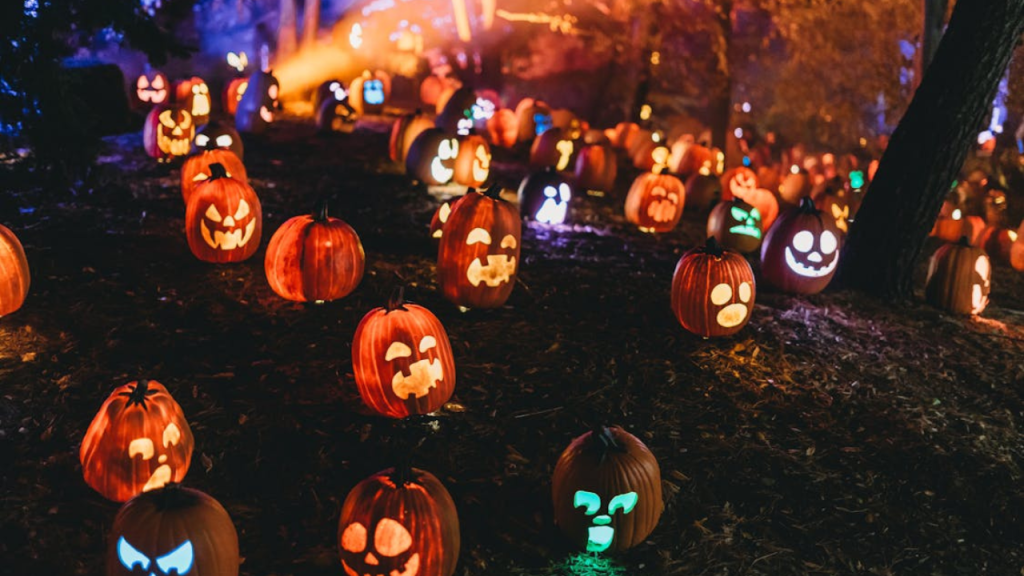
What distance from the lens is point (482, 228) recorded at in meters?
6.09

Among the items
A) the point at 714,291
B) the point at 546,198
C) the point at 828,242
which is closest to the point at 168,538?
the point at 714,291

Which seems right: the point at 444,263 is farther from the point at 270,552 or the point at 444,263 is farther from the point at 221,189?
the point at 270,552

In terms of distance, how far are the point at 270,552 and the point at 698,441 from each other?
263 cm

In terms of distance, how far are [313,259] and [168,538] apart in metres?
3.05

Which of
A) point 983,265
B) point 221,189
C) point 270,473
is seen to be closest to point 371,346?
point 270,473

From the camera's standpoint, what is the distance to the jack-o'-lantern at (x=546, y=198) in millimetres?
9352

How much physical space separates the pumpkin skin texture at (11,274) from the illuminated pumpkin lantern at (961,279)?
7.86m

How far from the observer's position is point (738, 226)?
29.6 ft

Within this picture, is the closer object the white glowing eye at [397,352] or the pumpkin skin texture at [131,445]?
the pumpkin skin texture at [131,445]

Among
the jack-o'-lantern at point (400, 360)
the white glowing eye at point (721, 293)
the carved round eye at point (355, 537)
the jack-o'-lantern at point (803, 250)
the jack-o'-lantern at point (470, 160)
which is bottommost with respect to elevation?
the carved round eye at point (355, 537)

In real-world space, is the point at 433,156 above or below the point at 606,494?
above

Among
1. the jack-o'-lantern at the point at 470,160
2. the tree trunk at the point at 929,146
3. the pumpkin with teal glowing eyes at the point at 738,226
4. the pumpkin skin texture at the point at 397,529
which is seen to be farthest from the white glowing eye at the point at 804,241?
the pumpkin skin texture at the point at 397,529

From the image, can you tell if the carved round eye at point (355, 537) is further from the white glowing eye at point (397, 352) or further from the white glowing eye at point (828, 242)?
the white glowing eye at point (828, 242)

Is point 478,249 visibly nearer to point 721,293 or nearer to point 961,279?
point 721,293
